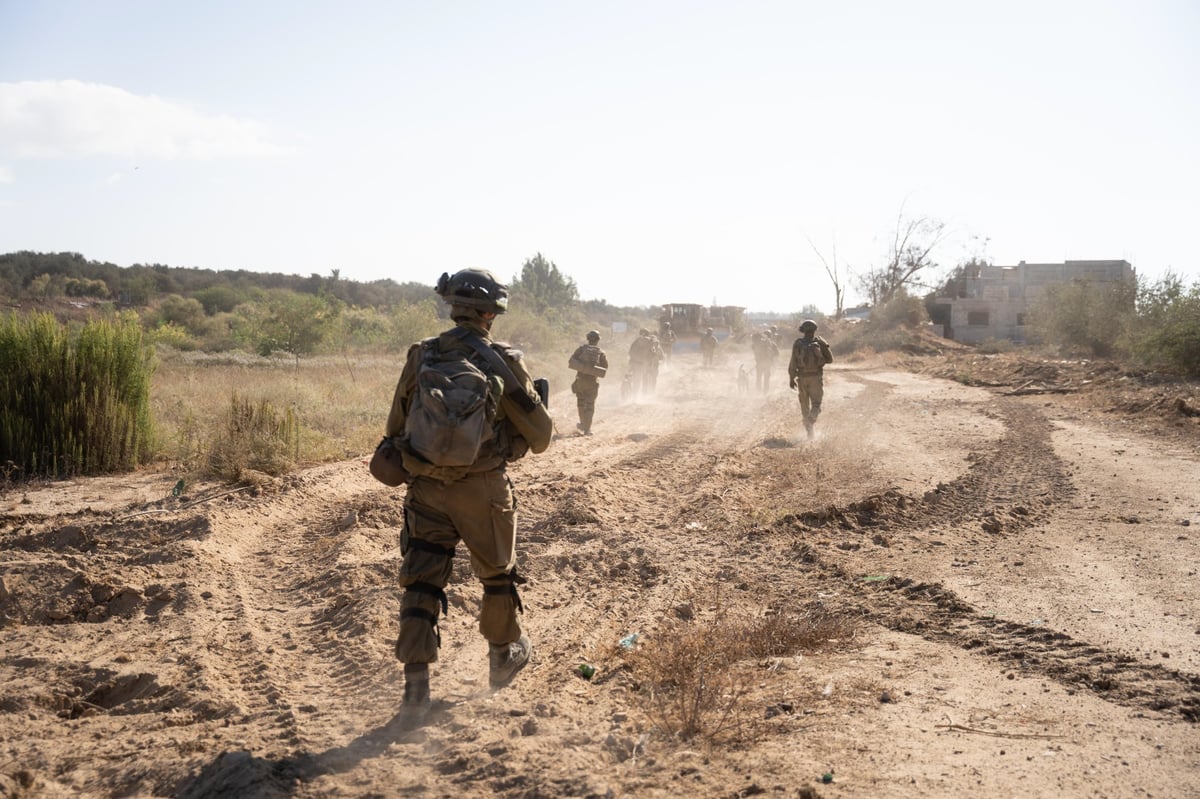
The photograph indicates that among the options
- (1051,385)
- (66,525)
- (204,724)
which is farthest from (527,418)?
(1051,385)

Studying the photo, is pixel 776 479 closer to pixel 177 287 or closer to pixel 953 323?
pixel 953 323

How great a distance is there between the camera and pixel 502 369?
3.96 metres

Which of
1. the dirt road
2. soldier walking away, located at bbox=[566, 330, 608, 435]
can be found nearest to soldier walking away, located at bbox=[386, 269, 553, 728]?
the dirt road

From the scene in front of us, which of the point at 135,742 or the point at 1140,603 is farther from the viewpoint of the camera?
the point at 1140,603

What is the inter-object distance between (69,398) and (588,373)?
23.8 feet

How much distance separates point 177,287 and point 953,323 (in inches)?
1830

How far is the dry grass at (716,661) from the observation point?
375 cm

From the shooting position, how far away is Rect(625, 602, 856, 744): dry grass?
3.75 meters

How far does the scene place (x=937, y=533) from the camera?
25.4ft

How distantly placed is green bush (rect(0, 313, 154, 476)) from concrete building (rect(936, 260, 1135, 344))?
4331cm

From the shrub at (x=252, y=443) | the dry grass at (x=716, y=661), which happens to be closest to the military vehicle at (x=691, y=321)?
the shrub at (x=252, y=443)

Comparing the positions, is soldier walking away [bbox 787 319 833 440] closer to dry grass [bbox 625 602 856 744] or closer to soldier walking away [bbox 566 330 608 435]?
soldier walking away [bbox 566 330 608 435]

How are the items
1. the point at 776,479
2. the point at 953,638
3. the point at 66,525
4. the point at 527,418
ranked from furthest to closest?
the point at 776,479, the point at 66,525, the point at 953,638, the point at 527,418

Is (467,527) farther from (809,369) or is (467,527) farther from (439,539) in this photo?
(809,369)
